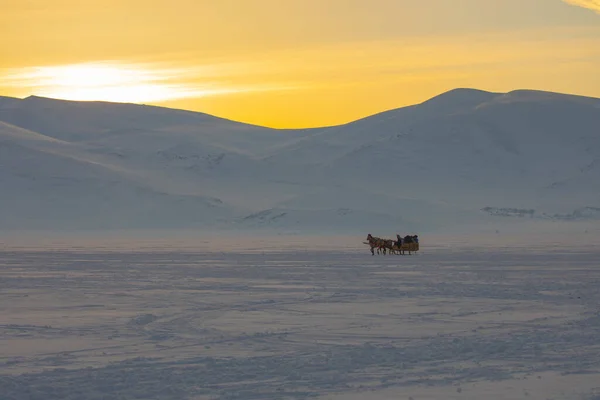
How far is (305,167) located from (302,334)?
93373mm

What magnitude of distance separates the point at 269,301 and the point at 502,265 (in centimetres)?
1194

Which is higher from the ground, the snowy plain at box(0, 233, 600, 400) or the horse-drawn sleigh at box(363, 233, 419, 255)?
the horse-drawn sleigh at box(363, 233, 419, 255)

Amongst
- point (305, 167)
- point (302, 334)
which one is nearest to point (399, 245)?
point (302, 334)

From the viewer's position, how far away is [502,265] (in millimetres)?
30344

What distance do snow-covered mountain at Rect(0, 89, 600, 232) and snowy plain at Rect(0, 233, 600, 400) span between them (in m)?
48.1

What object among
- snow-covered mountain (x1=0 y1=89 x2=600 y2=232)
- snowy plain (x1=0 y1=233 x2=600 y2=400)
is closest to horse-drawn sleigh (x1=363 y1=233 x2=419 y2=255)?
snowy plain (x1=0 y1=233 x2=600 y2=400)

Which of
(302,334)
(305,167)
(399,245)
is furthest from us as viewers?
(305,167)

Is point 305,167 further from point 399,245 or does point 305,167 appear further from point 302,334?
point 302,334

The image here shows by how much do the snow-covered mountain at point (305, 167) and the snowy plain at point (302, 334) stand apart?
48119 millimetres

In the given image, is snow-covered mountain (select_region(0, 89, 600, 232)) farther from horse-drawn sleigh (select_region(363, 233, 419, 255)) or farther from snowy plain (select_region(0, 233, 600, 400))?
snowy plain (select_region(0, 233, 600, 400))

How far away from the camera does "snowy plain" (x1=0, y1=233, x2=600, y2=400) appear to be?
461 inches

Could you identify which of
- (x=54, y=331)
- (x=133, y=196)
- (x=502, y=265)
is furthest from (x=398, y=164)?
(x=54, y=331)

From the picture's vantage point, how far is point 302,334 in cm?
1539

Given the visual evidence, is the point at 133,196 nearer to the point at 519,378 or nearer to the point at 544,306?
the point at 544,306
